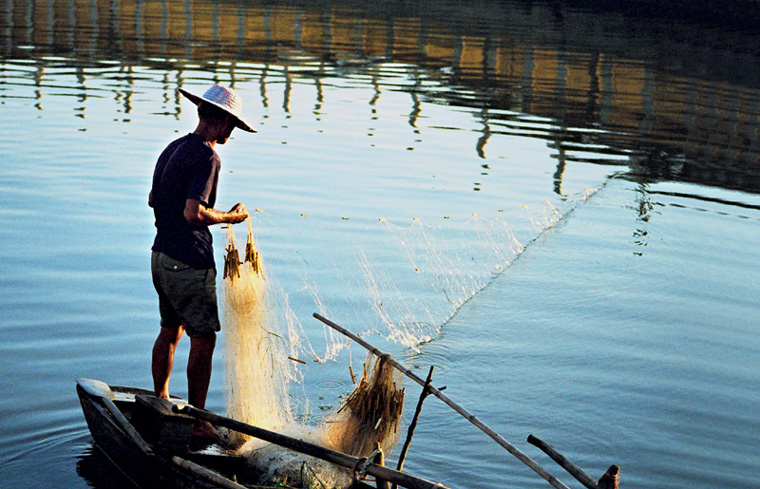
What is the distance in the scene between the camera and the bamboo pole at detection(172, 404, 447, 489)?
14.2ft

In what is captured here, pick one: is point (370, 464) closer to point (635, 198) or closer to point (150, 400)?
point (150, 400)

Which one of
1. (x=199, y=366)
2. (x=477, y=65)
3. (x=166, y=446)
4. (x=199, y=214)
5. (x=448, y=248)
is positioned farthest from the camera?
(x=477, y=65)

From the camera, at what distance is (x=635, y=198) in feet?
47.3

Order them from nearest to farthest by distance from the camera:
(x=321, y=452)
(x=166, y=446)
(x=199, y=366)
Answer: (x=321, y=452) < (x=166, y=446) < (x=199, y=366)

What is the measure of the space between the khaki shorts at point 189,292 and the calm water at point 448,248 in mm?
1117

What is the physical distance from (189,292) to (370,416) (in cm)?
131

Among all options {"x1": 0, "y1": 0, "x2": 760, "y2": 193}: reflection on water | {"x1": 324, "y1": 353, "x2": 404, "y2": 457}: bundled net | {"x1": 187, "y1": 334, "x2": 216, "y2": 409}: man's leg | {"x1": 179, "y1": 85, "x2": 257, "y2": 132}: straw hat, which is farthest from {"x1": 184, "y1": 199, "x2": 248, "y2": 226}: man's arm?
{"x1": 0, "y1": 0, "x2": 760, "y2": 193}: reflection on water

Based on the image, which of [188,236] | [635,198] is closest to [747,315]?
[635,198]

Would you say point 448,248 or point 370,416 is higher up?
point 370,416

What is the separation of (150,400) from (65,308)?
144 inches

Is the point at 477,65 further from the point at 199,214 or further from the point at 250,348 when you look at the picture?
the point at 199,214

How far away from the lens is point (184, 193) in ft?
18.5

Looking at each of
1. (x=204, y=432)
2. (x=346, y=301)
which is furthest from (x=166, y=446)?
(x=346, y=301)

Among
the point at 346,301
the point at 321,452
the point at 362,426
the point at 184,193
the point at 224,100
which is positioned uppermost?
the point at 224,100
